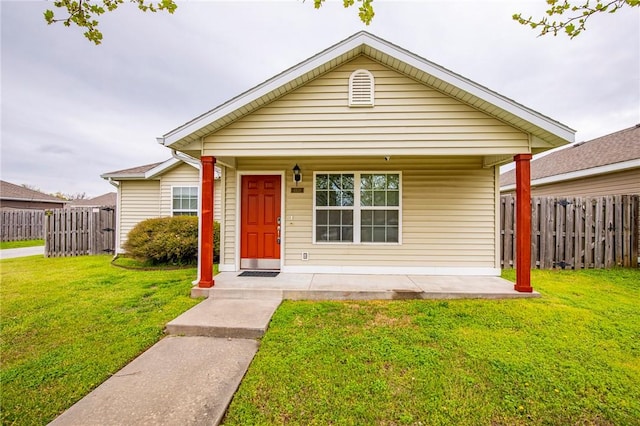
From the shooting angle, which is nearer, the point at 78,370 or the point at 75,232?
the point at 78,370

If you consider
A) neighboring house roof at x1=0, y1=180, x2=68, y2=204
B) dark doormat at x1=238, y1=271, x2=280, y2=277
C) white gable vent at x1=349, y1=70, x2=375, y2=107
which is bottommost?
dark doormat at x1=238, y1=271, x2=280, y2=277

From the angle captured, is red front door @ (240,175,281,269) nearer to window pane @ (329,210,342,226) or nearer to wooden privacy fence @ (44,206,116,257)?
window pane @ (329,210,342,226)

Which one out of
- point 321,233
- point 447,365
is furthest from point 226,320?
point 321,233

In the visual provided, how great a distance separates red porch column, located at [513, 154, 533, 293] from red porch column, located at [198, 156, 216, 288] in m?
5.44

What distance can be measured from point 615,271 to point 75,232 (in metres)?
15.8

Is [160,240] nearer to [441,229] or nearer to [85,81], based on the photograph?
[441,229]

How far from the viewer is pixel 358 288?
187 inches

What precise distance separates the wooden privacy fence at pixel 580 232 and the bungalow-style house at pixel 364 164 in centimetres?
184

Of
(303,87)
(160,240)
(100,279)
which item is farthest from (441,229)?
(100,279)

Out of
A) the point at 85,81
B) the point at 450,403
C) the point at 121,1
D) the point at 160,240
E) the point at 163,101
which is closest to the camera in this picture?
the point at 450,403

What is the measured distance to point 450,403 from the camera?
2.14 meters

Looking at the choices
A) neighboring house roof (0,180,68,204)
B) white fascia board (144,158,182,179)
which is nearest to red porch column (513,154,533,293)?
white fascia board (144,158,182,179)

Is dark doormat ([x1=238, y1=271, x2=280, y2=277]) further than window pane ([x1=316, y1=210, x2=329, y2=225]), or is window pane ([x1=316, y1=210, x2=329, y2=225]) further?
window pane ([x1=316, y1=210, x2=329, y2=225])

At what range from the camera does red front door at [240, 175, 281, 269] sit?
6082mm
